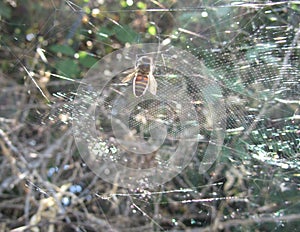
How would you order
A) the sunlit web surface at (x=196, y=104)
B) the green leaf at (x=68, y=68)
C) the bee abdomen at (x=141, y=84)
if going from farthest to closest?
the green leaf at (x=68, y=68) < the sunlit web surface at (x=196, y=104) < the bee abdomen at (x=141, y=84)

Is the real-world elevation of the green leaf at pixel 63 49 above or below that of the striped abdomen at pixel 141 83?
above

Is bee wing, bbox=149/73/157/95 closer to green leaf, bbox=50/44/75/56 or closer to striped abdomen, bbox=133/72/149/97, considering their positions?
striped abdomen, bbox=133/72/149/97

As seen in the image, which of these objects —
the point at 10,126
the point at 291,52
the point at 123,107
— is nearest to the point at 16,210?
the point at 10,126

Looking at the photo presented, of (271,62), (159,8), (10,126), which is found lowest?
(10,126)

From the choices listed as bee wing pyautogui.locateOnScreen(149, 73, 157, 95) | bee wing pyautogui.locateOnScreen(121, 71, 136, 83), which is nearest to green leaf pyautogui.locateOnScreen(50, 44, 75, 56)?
bee wing pyautogui.locateOnScreen(121, 71, 136, 83)

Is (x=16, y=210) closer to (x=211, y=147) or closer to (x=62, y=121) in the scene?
(x=62, y=121)

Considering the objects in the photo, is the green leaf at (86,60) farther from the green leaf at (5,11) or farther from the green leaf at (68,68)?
the green leaf at (5,11)

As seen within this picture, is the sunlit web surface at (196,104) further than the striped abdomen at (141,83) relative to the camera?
Yes

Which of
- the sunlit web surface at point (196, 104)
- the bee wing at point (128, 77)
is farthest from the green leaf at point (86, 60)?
the bee wing at point (128, 77)
